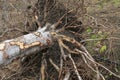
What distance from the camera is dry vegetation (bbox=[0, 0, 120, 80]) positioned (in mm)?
4047

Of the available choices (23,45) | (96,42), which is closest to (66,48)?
(23,45)

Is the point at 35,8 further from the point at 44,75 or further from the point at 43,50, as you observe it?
the point at 44,75

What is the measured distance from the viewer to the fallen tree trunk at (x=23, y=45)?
3519mm

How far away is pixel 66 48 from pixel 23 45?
680 millimetres

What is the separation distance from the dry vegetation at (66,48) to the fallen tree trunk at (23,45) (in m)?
0.19

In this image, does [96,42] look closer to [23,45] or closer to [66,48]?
[66,48]

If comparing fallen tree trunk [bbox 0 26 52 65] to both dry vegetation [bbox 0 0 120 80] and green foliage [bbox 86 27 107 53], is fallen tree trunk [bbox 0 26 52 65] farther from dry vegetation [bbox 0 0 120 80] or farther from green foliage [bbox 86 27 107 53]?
green foliage [bbox 86 27 107 53]

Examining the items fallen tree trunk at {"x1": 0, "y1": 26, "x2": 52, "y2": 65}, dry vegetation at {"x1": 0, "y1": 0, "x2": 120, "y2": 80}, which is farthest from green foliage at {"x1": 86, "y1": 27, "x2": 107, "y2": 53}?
fallen tree trunk at {"x1": 0, "y1": 26, "x2": 52, "y2": 65}

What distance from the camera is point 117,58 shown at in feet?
15.1

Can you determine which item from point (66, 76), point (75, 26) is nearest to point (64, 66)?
point (66, 76)

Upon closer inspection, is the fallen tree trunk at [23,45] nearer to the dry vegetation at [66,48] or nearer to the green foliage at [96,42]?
the dry vegetation at [66,48]

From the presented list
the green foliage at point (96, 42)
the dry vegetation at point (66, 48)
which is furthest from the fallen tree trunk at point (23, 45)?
the green foliage at point (96, 42)

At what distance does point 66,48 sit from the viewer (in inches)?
161

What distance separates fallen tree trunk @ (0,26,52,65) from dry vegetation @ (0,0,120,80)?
0.19 metres
